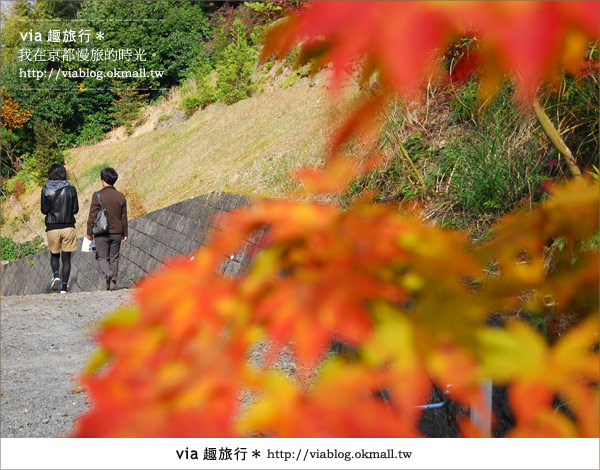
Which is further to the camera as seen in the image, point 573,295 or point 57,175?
point 57,175

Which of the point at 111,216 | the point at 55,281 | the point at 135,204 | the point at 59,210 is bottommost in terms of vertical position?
the point at 55,281

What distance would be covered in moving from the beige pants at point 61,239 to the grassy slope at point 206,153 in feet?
3.23

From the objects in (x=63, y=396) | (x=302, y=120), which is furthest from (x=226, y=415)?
(x=302, y=120)

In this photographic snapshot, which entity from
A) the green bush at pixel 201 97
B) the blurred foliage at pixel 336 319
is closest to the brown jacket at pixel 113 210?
the blurred foliage at pixel 336 319

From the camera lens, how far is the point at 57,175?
14.0 feet

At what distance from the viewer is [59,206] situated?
445 centimetres

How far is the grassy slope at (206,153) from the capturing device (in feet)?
14.2

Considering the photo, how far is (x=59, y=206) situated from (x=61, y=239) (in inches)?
12.8

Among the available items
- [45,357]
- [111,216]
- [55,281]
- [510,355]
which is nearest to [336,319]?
[510,355]

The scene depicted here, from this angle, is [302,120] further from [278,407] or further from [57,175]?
[278,407]

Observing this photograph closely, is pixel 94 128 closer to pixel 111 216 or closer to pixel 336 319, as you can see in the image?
pixel 111 216

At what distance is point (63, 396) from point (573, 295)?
2.67m

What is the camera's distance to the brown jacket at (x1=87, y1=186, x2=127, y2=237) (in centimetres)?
384

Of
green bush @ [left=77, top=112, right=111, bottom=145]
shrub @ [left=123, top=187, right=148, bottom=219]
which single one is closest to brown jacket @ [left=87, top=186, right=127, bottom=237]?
shrub @ [left=123, top=187, right=148, bottom=219]
